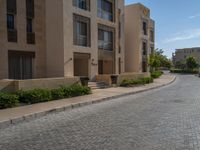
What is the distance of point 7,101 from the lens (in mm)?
11242

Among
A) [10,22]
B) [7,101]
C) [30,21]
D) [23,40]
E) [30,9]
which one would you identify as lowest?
[7,101]

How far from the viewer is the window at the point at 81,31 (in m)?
22.6

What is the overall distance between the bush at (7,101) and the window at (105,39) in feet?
51.9

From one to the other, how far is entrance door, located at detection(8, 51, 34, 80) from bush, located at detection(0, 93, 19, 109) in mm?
7621

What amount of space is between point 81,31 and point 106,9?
605 cm

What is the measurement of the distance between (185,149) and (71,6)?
18.2 meters

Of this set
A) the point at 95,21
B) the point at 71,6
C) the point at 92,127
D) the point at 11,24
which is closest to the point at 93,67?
the point at 95,21

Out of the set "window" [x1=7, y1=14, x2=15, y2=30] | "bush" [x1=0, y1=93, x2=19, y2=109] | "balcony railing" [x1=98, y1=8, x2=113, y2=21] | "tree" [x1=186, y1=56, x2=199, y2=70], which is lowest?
"bush" [x1=0, y1=93, x2=19, y2=109]

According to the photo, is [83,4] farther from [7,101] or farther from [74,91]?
[7,101]

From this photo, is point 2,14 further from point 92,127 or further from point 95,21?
point 92,127

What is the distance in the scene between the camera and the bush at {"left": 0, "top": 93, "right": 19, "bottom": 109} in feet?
36.3

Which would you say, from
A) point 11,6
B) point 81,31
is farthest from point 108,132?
point 81,31

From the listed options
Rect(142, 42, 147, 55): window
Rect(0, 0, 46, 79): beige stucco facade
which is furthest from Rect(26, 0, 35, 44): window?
Rect(142, 42, 147, 55): window

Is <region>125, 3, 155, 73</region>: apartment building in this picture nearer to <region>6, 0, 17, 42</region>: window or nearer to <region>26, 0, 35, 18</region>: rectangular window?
<region>26, 0, 35, 18</region>: rectangular window
